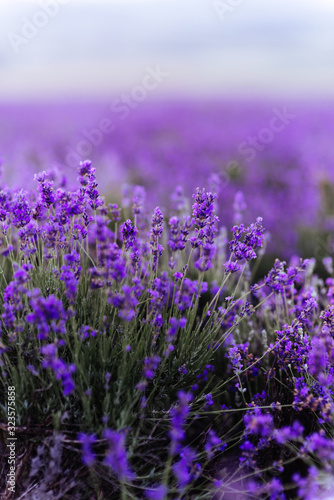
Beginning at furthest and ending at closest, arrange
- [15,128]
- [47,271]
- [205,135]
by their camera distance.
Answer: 1. [15,128]
2. [205,135]
3. [47,271]

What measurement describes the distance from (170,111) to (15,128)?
450cm

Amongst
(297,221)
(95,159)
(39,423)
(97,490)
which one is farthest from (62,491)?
(95,159)

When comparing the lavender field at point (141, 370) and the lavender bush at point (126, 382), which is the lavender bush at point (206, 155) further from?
the lavender bush at point (126, 382)

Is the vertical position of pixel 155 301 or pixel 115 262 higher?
pixel 115 262

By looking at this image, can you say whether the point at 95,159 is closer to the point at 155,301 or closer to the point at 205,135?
the point at 205,135

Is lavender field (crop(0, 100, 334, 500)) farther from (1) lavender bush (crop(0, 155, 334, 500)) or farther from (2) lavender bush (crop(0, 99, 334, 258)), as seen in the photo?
(2) lavender bush (crop(0, 99, 334, 258))

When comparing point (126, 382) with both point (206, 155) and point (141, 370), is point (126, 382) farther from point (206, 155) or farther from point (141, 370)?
point (206, 155)

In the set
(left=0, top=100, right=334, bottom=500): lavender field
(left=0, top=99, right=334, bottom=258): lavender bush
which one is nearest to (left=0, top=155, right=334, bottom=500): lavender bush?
(left=0, top=100, right=334, bottom=500): lavender field

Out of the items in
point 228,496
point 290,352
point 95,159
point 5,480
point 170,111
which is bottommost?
point 228,496

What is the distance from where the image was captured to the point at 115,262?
5.82 feet

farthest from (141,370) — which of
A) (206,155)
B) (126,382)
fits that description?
(206,155)

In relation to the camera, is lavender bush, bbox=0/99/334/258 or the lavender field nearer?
the lavender field

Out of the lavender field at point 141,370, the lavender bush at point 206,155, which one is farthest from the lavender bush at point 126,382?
the lavender bush at point 206,155

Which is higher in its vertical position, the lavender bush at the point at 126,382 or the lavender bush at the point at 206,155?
the lavender bush at the point at 206,155
